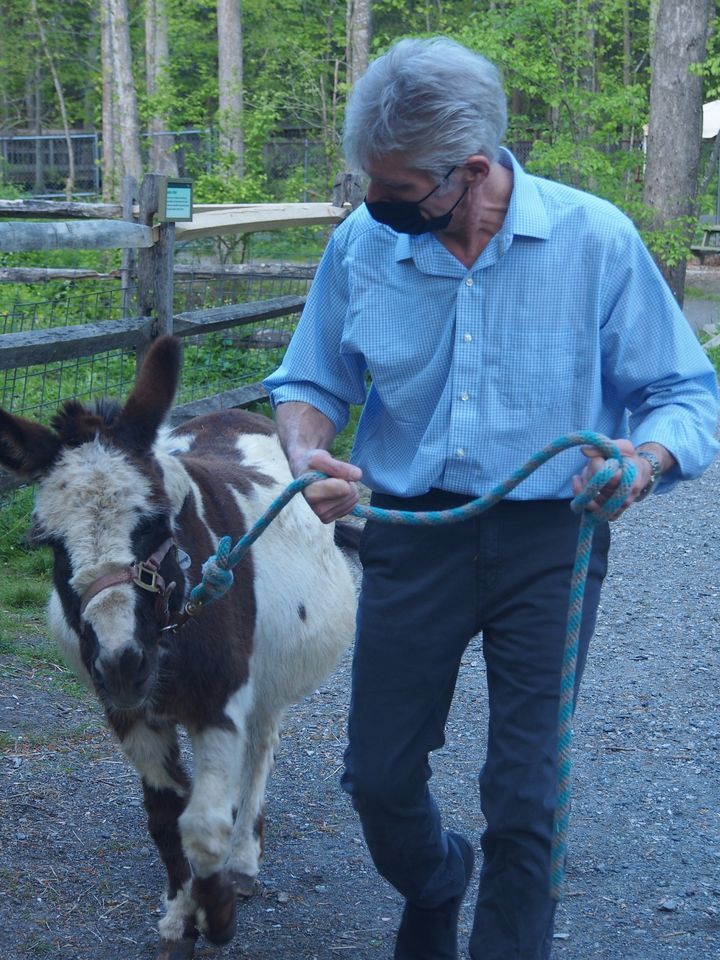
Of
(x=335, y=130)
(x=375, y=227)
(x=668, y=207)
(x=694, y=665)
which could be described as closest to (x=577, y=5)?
(x=668, y=207)

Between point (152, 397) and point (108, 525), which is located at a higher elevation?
point (152, 397)

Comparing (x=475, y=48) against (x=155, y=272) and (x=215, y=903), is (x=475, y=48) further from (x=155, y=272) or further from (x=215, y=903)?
(x=215, y=903)

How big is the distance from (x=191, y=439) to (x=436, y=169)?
2.27m

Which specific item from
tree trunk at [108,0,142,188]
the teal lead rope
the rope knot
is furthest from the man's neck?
tree trunk at [108,0,142,188]

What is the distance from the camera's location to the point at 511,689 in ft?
7.75

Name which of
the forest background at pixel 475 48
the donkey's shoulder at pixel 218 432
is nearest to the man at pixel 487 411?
the donkey's shoulder at pixel 218 432

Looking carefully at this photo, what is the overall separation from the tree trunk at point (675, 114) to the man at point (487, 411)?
11.3 metres

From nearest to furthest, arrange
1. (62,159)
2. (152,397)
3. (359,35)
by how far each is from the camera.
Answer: (152,397) → (359,35) → (62,159)

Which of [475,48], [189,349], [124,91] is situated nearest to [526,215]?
[189,349]

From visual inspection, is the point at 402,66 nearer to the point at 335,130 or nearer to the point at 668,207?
the point at 668,207

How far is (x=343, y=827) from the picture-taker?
3.75 m

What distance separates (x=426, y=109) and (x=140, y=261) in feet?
15.1

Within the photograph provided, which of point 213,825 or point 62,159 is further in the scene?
point 62,159

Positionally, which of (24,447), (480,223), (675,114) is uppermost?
(675,114)
